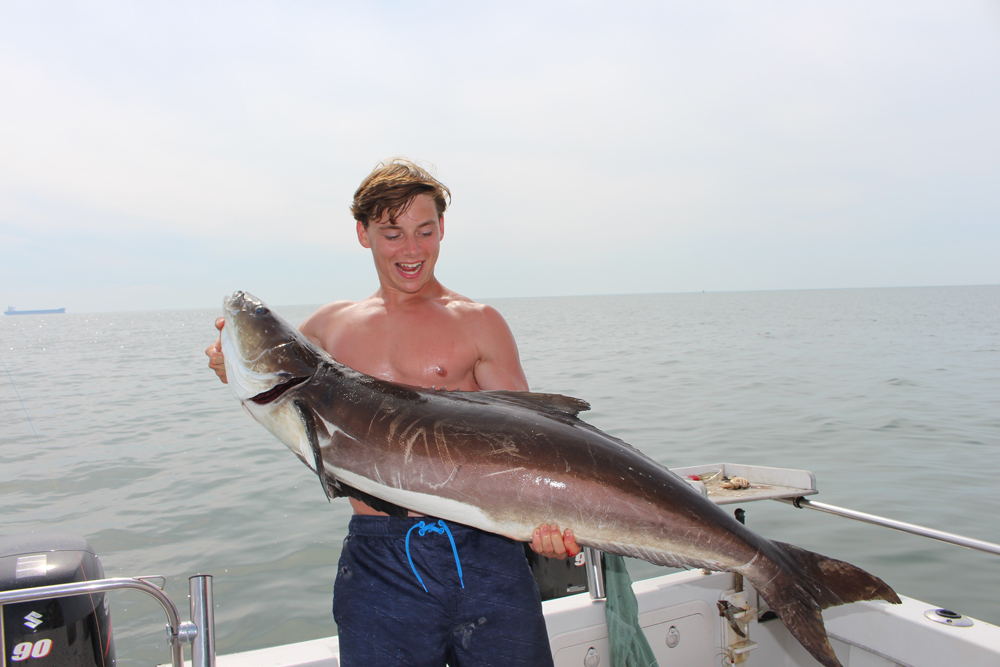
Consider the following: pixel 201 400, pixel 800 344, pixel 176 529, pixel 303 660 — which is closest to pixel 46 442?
pixel 201 400

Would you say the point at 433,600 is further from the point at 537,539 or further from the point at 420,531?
the point at 537,539

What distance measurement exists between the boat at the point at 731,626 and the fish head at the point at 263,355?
1.27m

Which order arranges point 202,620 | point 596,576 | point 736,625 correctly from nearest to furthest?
point 202,620
point 596,576
point 736,625

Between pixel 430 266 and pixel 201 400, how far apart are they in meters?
Result: 15.4

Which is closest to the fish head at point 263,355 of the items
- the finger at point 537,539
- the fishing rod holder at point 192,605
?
the fishing rod holder at point 192,605

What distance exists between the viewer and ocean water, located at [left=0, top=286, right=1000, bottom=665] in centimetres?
652

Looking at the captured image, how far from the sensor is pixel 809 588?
8.25 feet

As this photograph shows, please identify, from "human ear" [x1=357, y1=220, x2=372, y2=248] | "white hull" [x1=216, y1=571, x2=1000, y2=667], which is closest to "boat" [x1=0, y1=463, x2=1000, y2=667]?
"white hull" [x1=216, y1=571, x2=1000, y2=667]

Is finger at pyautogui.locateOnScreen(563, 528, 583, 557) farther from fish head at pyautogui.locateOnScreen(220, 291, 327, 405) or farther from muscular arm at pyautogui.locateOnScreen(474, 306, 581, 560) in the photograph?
fish head at pyautogui.locateOnScreen(220, 291, 327, 405)

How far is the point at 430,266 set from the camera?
330cm

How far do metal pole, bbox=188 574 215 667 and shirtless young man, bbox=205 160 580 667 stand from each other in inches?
20.0

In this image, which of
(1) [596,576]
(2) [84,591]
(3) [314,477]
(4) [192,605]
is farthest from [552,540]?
(3) [314,477]

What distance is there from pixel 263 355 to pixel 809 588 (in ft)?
8.03

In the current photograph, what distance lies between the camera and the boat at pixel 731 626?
3234mm
